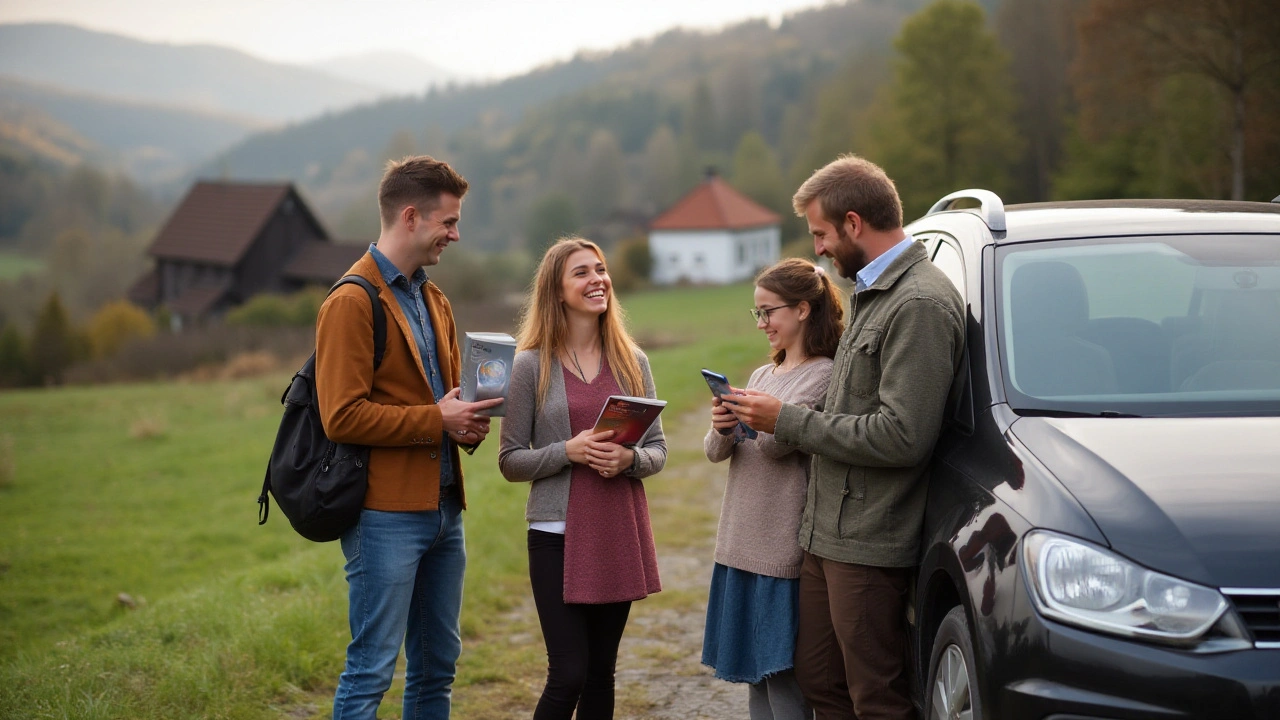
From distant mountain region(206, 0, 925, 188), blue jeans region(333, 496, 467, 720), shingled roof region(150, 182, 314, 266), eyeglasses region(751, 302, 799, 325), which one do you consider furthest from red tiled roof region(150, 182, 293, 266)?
distant mountain region(206, 0, 925, 188)

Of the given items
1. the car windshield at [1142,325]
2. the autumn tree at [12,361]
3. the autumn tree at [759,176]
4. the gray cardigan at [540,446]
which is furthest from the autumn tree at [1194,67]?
the autumn tree at [759,176]

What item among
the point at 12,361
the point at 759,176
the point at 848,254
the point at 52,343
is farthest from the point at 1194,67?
the point at 759,176

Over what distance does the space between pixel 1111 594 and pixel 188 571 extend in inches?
413

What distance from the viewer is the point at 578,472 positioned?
396 cm

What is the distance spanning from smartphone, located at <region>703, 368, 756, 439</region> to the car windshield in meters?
0.91

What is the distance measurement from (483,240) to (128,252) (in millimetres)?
45695

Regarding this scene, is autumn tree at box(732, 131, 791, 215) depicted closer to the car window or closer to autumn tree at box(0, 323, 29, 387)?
autumn tree at box(0, 323, 29, 387)

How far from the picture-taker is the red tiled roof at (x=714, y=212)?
265ft

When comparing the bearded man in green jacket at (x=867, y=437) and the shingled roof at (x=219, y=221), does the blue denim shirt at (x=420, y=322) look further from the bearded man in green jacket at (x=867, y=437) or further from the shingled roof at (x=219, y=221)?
the shingled roof at (x=219, y=221)

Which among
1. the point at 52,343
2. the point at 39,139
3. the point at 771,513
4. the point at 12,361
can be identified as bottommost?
the point at 12,361

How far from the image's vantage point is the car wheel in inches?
118

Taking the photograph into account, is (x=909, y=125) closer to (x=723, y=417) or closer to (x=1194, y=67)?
(x=1194, y=67)

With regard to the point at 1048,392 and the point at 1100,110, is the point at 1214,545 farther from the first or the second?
the point at 1100,110

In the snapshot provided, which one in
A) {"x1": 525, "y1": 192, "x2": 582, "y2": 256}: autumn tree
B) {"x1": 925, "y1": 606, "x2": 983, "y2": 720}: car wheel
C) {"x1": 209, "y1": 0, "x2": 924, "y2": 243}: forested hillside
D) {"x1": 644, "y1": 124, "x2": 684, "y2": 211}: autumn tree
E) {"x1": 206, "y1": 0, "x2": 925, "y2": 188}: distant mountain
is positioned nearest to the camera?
{"x1": 925, "y1": 606, "x2": 983, "y2": 720}: car wheel
